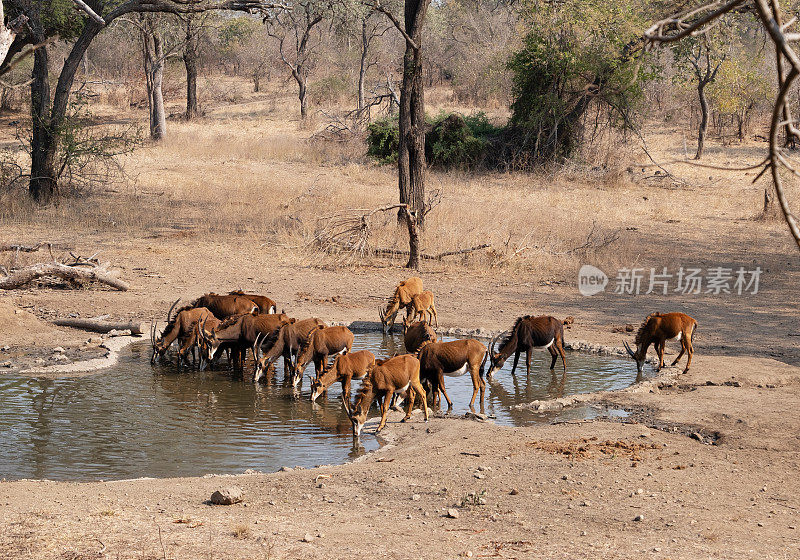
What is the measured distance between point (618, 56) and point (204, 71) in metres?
41.6

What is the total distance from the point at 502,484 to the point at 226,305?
6.83 meters

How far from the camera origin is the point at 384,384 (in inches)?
360

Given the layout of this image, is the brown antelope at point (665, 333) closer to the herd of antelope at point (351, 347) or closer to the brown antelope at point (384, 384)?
the herd of antelope at point (351, 347)

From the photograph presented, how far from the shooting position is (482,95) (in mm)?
47031

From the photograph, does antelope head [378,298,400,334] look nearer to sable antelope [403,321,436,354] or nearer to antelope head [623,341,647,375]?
sable antelope [403,321,436,354]

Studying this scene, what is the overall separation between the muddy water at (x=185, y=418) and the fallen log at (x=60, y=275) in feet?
12.5

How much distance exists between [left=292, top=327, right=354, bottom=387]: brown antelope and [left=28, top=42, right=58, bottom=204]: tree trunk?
51.2 feet

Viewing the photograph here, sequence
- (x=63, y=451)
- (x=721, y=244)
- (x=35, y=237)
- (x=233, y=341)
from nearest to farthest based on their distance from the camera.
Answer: (x=63, y=451), (x=233, y=341), (x=35, y=237), (x=721, y=244)

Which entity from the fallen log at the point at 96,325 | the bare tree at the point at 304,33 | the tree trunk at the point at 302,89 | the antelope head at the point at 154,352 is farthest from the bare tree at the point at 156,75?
the antelope head at the point at 154,352

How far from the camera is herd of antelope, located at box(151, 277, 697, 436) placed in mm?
9602

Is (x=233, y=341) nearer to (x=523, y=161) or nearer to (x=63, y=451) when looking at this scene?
(x=63, y=451)

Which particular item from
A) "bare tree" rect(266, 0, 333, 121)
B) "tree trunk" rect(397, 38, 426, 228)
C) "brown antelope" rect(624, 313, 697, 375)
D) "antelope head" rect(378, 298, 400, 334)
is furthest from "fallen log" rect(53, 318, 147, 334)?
"bare tree" rect(266, 0, 333, 121)

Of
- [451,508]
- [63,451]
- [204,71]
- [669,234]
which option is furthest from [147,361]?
[204,71]

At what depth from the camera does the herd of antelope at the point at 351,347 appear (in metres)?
9.60
